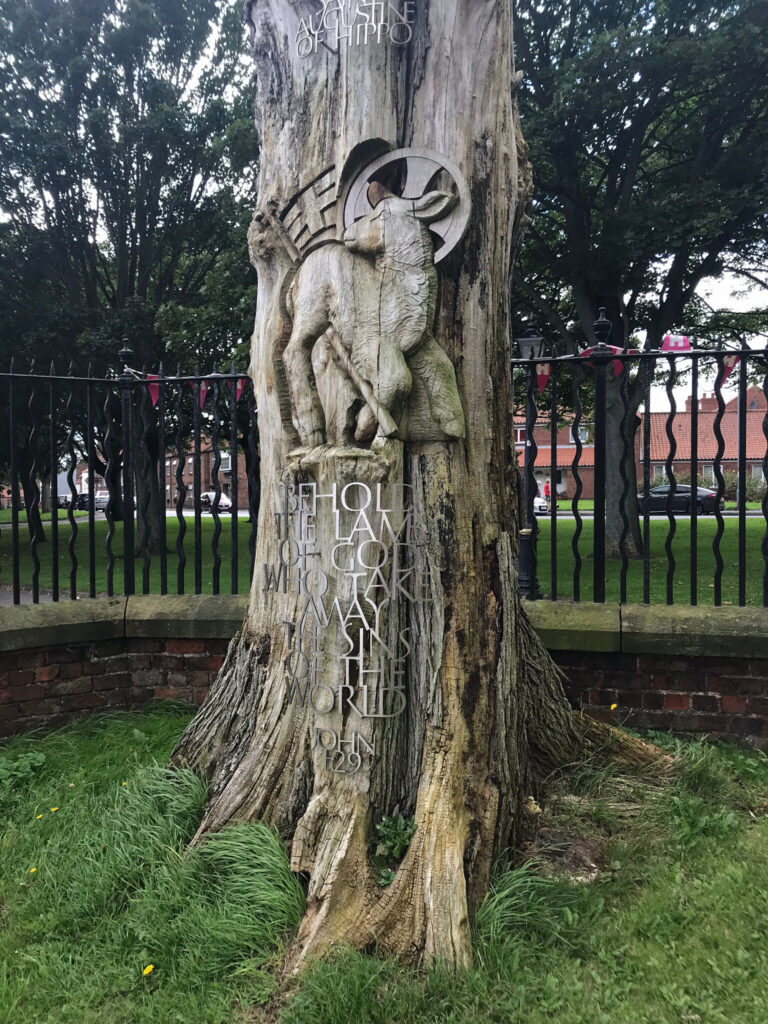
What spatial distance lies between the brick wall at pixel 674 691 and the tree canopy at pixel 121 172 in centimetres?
874

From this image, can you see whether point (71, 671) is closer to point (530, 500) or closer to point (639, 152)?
point (530, 500)

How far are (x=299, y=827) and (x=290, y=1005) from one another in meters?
0.60

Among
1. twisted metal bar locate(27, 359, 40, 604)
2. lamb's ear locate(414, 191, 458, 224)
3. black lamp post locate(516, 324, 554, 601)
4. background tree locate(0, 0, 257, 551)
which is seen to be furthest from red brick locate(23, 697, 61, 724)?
background tree locate(0, 0, 257, 551)

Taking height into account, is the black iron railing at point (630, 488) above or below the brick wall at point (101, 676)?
above

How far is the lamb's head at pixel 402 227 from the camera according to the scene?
2680mm

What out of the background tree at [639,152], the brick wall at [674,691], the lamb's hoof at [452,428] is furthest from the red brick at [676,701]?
the background tree at [639,152]

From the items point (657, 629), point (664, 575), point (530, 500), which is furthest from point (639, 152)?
point (657, 629)

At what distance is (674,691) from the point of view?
13.0 ft

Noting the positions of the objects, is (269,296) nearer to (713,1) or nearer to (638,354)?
(638,354)

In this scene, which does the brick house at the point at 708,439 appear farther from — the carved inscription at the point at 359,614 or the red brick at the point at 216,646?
the carved inscription at the point at 359,614

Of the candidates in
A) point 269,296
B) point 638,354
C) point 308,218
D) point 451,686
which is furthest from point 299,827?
point 638,354

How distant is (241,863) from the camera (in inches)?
105

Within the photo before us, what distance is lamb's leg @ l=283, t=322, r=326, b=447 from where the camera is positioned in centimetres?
285

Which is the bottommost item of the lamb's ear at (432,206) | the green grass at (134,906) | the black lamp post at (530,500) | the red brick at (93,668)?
the green grass at (134,906)
